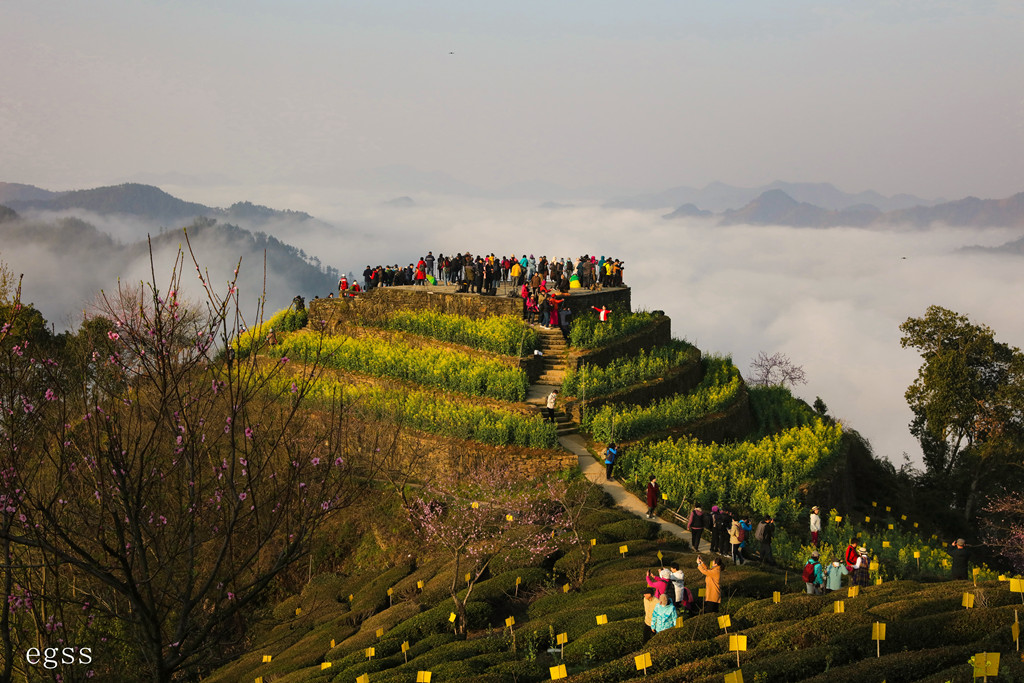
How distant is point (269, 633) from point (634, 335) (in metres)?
18.3

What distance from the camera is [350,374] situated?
105 feet

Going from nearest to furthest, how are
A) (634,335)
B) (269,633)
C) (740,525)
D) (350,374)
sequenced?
(740,525)
(269,633)
(350,374)
(634,335)

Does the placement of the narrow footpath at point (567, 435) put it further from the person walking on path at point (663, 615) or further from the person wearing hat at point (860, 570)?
the person walking on path at point (663, 615)

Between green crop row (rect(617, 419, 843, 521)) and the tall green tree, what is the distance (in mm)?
11762

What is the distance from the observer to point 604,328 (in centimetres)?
3247

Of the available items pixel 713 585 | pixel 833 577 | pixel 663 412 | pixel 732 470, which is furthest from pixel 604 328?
pixel 713 585

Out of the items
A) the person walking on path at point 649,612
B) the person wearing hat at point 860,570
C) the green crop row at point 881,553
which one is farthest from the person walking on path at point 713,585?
the green crop row at point 881,553

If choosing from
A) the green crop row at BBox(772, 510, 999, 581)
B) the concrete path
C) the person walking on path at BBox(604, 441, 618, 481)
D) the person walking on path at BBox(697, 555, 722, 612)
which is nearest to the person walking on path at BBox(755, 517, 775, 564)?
the green crop row at BBox(772, 510, 999, 581)

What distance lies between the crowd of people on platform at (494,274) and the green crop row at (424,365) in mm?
3955

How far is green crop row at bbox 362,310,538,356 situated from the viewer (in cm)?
3028

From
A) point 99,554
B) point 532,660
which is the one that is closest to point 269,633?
point 99,554

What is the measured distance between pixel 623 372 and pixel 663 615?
58.0ft

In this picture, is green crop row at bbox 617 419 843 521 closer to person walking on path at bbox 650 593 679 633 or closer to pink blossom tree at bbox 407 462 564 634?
pink blossom tree at bbox 407 462 564 634

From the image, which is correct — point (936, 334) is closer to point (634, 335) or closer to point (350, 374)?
point (634, 335)
